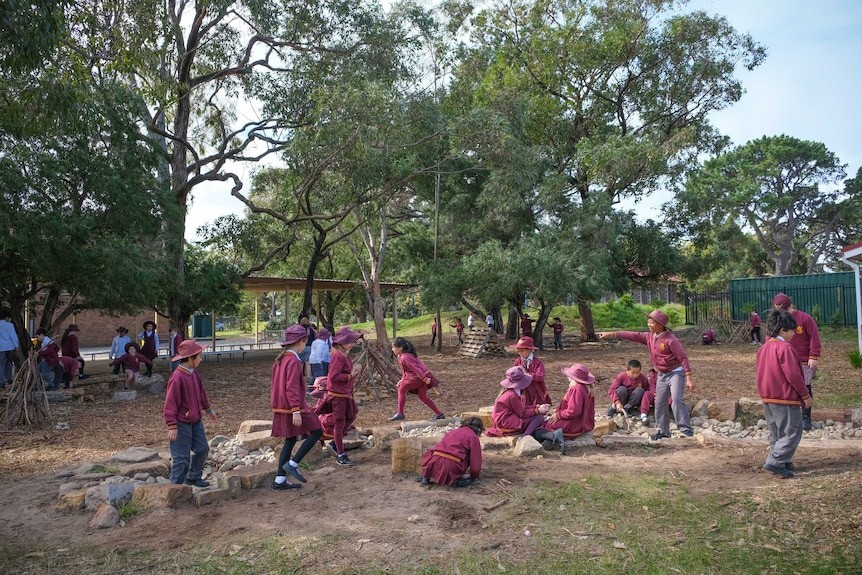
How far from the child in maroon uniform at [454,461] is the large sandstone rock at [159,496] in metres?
2.15

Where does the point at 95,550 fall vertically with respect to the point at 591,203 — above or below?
below

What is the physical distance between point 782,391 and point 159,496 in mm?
5570

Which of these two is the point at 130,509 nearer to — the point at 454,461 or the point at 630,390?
the point at 454,461

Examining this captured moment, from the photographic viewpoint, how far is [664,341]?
7.77 metres

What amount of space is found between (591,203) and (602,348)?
5.82 metres

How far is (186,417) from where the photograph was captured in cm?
611

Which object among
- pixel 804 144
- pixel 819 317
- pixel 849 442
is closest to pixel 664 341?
pixel 849 442

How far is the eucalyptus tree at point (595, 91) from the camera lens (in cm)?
2114

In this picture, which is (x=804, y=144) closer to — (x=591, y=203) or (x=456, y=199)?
→ (x=591, y=203)

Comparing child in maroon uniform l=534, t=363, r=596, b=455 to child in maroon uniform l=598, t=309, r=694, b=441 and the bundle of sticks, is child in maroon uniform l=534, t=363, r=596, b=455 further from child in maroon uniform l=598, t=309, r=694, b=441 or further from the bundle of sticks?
the bundle of sticks

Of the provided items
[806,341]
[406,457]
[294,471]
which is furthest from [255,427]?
[806,341]

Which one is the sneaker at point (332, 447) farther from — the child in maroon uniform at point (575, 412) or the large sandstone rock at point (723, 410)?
the large sandstone rock at point (723, 410)

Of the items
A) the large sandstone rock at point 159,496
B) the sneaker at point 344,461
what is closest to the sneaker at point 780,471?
the sneaker at point 344,461

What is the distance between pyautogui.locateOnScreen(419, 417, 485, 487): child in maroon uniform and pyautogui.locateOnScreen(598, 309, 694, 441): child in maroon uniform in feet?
8.31
